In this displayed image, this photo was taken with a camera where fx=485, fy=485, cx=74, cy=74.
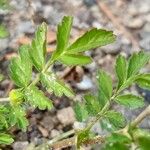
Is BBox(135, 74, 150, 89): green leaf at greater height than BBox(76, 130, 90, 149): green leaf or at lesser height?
greater

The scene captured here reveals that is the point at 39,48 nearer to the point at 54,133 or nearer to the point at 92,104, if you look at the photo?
the point at 92,104

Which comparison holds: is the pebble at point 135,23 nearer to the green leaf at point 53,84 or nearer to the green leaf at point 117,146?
the green leaf at point 53,84

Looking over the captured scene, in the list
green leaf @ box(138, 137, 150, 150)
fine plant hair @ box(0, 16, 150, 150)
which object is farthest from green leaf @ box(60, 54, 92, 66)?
green leaf @ box(138, 137, 150, 150)

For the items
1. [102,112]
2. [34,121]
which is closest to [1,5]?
[34,121]

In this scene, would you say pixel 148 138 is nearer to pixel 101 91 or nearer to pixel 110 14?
pixel 101 91

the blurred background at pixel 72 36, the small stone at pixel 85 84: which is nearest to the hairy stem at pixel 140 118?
the blurred background at pixel 72 36

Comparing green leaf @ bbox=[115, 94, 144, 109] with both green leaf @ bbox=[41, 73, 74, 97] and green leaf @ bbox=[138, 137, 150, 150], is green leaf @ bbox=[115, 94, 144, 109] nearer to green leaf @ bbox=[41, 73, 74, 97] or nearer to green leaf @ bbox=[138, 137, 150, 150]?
green leaf @ bbox=[41, 73, 74, 97]
